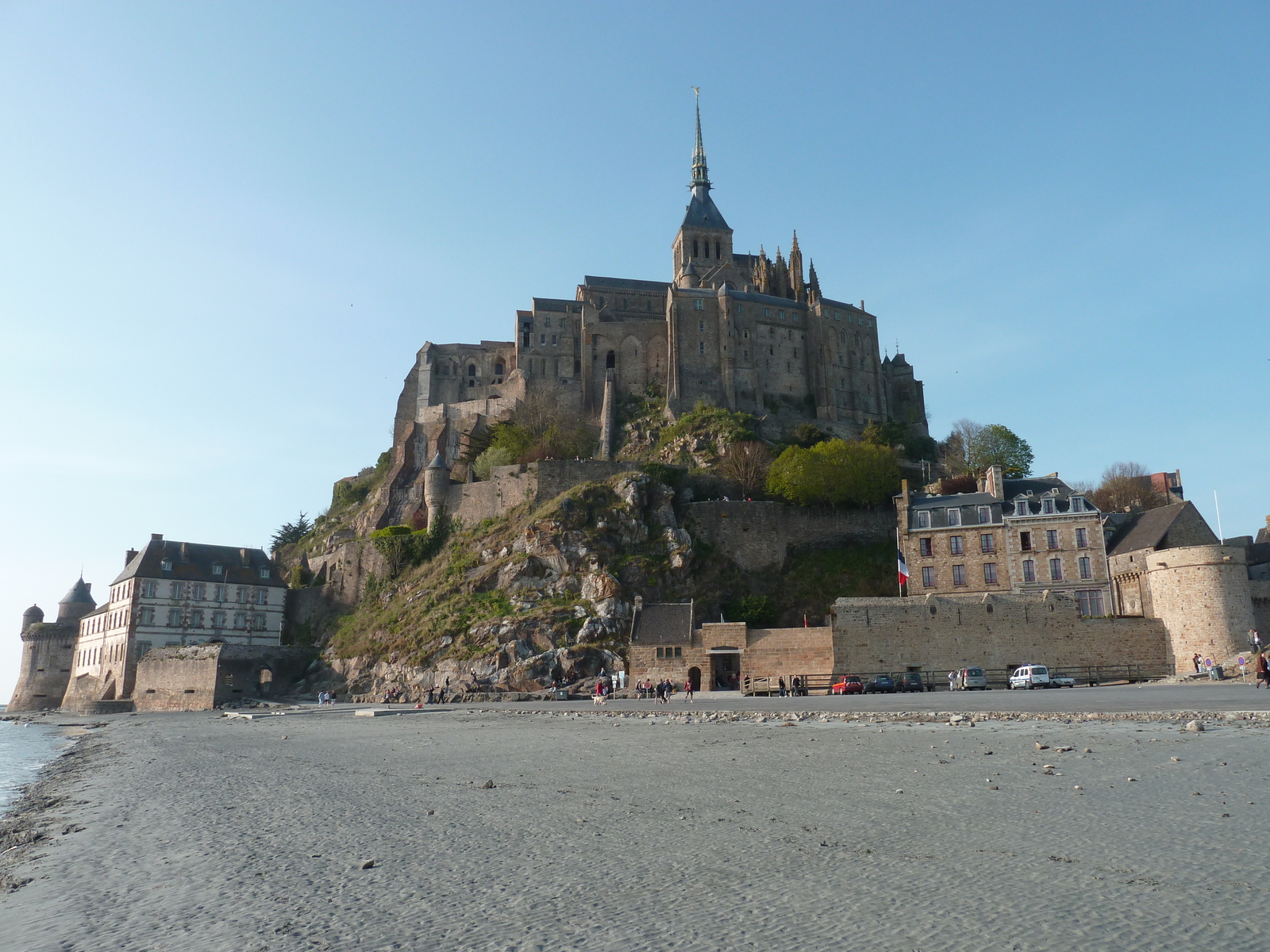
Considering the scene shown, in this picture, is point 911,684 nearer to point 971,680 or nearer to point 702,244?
point 971,680

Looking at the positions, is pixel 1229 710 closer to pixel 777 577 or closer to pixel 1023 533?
pixel 1023 533

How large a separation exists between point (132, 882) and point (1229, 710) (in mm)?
19541

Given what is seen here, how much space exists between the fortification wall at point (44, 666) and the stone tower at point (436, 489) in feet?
91.8

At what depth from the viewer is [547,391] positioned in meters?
71.9

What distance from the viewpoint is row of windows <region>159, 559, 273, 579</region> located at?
56156mm

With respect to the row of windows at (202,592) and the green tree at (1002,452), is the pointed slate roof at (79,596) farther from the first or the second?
the green tree at (1002,452)

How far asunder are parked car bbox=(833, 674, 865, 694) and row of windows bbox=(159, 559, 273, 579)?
40209 millimetres

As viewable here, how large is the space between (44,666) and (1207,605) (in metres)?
68.2

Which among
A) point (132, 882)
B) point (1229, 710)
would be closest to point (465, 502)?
point (1229, 710)

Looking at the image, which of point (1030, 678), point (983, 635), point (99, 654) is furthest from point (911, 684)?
point (99, 654)

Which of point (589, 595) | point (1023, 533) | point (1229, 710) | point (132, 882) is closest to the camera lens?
point (132, 882)

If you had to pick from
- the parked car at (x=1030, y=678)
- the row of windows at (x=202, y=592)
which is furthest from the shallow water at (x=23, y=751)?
the parked car at (x=1030, y=678)

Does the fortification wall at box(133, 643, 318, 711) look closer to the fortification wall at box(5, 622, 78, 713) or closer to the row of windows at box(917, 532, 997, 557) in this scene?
the fortification wall at box(5, 622, 78, 713)

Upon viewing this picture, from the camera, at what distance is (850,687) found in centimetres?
3431
